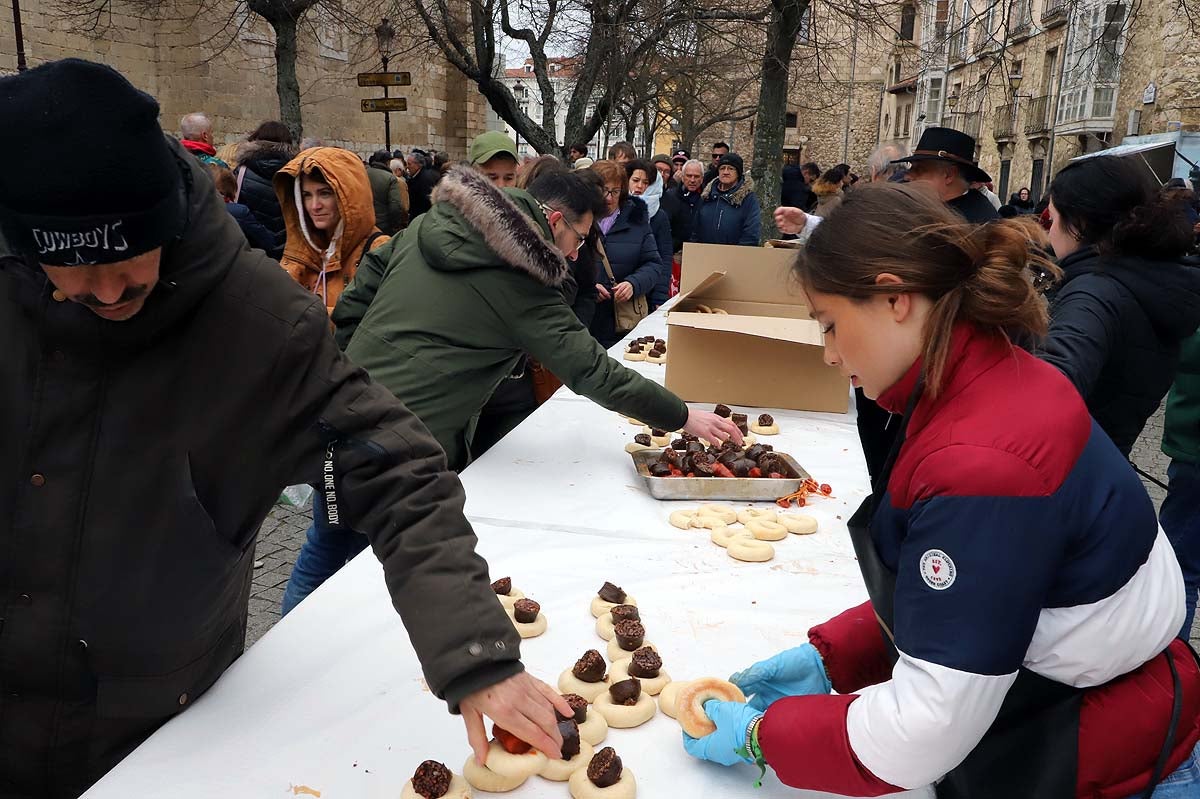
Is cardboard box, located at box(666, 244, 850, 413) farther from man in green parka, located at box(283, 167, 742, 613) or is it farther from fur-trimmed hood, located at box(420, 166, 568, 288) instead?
fur-trimmed hood, located at box(420, 166, 568, 288)

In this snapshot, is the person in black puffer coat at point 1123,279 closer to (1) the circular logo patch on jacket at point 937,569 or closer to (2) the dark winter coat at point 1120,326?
(2) the dark winter coat at point 1120,326

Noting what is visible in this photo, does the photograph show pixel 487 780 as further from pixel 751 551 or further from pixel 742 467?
pixel 742 467

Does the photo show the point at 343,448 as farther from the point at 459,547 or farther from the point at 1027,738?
the point at 1027,738

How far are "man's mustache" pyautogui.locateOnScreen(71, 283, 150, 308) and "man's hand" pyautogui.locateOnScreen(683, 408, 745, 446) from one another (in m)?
1.92

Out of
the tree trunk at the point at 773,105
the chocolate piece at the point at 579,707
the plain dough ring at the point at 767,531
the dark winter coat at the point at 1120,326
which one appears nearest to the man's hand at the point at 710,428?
the plain dough ring at the point at 767,531

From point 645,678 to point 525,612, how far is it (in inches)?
12.8

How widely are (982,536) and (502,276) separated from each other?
6.32 feet

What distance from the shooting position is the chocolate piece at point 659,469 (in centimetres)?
268

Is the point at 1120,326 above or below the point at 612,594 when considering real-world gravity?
above

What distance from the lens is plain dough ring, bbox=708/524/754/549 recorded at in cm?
230

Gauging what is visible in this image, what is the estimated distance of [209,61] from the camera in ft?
54.6

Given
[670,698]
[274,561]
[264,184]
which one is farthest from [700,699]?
[264,184]

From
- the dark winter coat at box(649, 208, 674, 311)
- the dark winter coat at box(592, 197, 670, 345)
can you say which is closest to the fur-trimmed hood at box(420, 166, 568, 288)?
the dark winter coat at box(592, 197, 670, 345)

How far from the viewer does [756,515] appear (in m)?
2.49
